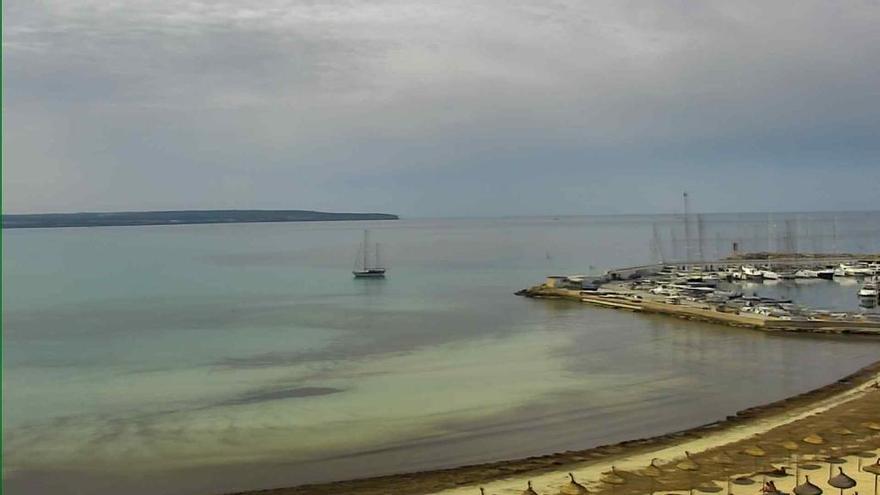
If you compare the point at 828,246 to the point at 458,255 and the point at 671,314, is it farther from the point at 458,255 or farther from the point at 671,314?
the point at 671,314

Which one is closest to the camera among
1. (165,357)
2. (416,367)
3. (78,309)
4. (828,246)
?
(416,367)

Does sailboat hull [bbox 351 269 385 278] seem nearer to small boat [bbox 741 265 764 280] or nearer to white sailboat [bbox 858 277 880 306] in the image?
small boat [bbox 741 265 764 280]

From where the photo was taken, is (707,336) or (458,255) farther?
(458,255)

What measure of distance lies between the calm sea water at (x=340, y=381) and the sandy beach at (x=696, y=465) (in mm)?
794

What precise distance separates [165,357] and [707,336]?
1753cm

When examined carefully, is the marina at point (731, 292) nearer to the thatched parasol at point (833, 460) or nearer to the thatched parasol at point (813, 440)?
the thatched parasol at point (813, 440)

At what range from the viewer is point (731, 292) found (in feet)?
126

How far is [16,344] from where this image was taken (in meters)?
26.6

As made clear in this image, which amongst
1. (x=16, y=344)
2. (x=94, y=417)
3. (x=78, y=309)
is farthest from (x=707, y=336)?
(x=78, y=309)

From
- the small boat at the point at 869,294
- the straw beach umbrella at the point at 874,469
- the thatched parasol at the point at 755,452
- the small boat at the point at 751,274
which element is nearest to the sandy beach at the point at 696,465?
the thatched parasol at the point at 755,452

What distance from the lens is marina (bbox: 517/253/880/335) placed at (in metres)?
28.6

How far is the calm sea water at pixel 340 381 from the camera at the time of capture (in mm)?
14070

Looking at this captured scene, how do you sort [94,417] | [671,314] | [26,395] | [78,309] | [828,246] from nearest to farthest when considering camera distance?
[94,417] → [26,395] → [671,314] → [78,309] → [828,246]

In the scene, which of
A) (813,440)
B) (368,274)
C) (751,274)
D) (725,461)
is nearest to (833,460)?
(813,440)
